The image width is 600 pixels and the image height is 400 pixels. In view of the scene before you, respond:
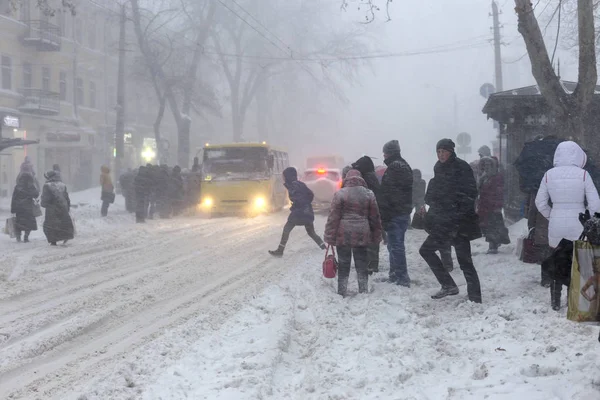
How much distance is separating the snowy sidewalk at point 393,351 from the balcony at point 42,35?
32504mm

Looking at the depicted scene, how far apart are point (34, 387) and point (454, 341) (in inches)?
147

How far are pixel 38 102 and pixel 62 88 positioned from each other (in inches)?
185

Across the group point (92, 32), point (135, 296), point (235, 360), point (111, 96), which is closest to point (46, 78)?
point (92, 32)

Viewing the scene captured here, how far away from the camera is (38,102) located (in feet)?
121

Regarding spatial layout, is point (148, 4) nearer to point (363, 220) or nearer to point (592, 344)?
point (363, 220)

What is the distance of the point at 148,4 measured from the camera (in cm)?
4159

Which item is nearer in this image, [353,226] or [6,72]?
[353,226]

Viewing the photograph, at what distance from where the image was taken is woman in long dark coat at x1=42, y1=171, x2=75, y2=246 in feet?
48.1

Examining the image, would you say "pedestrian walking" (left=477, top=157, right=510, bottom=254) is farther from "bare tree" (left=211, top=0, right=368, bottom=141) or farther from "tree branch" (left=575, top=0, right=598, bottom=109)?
"bare tree" (left=211, top=0, right=368, bottom=141)

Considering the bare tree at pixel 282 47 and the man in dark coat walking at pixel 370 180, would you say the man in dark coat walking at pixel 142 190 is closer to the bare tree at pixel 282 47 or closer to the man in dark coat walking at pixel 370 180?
the man in dark coat walking at pixel 370 180

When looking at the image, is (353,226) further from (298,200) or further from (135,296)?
(298,200)

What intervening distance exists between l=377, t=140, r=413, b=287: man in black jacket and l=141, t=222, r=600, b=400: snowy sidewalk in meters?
0.60

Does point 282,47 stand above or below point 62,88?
above

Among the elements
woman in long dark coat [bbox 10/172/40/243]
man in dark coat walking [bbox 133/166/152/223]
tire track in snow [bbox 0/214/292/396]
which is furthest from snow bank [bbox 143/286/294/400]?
man in dark coat walking [bbox 133/166/152/223]
